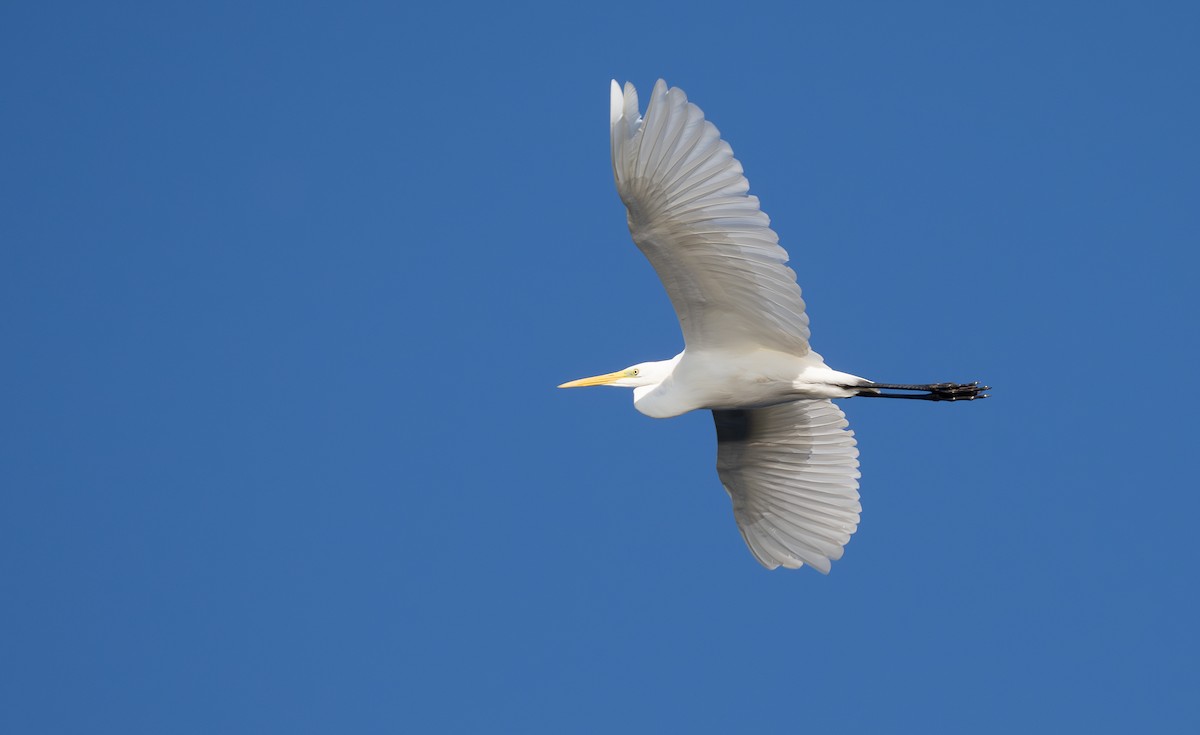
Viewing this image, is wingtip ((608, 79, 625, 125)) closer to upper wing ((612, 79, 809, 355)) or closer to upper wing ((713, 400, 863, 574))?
upper wing ((612, 79, 809, 355))

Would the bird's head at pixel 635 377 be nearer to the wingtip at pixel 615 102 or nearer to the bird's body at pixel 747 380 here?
the bird's body at pixel 747 380

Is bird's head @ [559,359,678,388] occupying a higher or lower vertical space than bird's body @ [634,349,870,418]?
higher

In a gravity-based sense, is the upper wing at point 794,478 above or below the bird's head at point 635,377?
below

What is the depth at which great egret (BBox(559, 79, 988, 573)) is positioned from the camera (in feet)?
25.2

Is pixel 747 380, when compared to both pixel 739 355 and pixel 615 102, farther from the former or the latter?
pixel 615 102

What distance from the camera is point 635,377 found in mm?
10188

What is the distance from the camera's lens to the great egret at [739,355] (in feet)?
25.2

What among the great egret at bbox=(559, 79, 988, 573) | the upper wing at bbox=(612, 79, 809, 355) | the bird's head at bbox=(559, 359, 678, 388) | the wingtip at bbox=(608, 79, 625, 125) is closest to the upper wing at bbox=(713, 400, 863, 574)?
the great egret at bbox=(559, 79, 988, 573)

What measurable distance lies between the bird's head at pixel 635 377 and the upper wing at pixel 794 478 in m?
0.59

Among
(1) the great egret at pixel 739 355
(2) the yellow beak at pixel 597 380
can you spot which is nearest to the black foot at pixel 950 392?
(1) the great egret at pixel 739 355

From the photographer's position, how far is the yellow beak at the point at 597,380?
10268 millimetres

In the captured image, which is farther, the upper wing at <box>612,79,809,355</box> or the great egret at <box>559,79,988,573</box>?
the great egret at <box>559,79,988,573</box>

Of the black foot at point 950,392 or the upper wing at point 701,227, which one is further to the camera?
the black foot at point 950,392

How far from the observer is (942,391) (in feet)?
32.0
